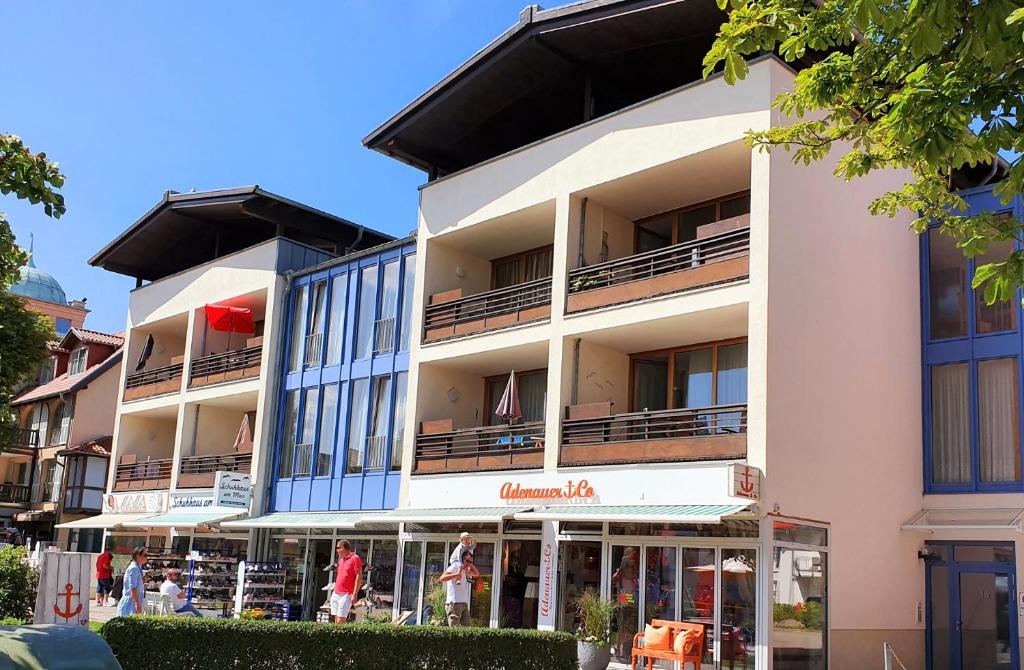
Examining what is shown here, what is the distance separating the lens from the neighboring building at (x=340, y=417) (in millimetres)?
24656

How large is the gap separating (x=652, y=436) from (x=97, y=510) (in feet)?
90.0

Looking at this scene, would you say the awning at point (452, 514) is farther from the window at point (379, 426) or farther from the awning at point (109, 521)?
the awning at point (109, 521)

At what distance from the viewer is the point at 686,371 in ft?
67.5

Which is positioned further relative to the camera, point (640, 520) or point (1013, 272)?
point (640, 520)

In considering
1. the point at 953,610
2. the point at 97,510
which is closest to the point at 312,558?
the point at 953,610

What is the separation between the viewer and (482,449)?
22.1m

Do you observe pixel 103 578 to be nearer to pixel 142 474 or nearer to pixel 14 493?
pixel 142 474

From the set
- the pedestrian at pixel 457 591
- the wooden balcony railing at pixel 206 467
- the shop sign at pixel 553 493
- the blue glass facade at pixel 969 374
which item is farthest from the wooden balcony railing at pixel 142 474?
the blue glass facade at pixel 969 374

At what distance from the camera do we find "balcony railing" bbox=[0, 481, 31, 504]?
145 feet

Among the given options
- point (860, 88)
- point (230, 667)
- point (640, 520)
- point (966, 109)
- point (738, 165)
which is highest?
point (738, 165)

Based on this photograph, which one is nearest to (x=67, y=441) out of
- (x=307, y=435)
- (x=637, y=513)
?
(x=307, y=435)

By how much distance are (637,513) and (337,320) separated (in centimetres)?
1201

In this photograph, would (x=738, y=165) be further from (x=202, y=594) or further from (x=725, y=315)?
(x=202, y=594)

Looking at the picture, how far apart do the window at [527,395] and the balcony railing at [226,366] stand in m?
7.44
